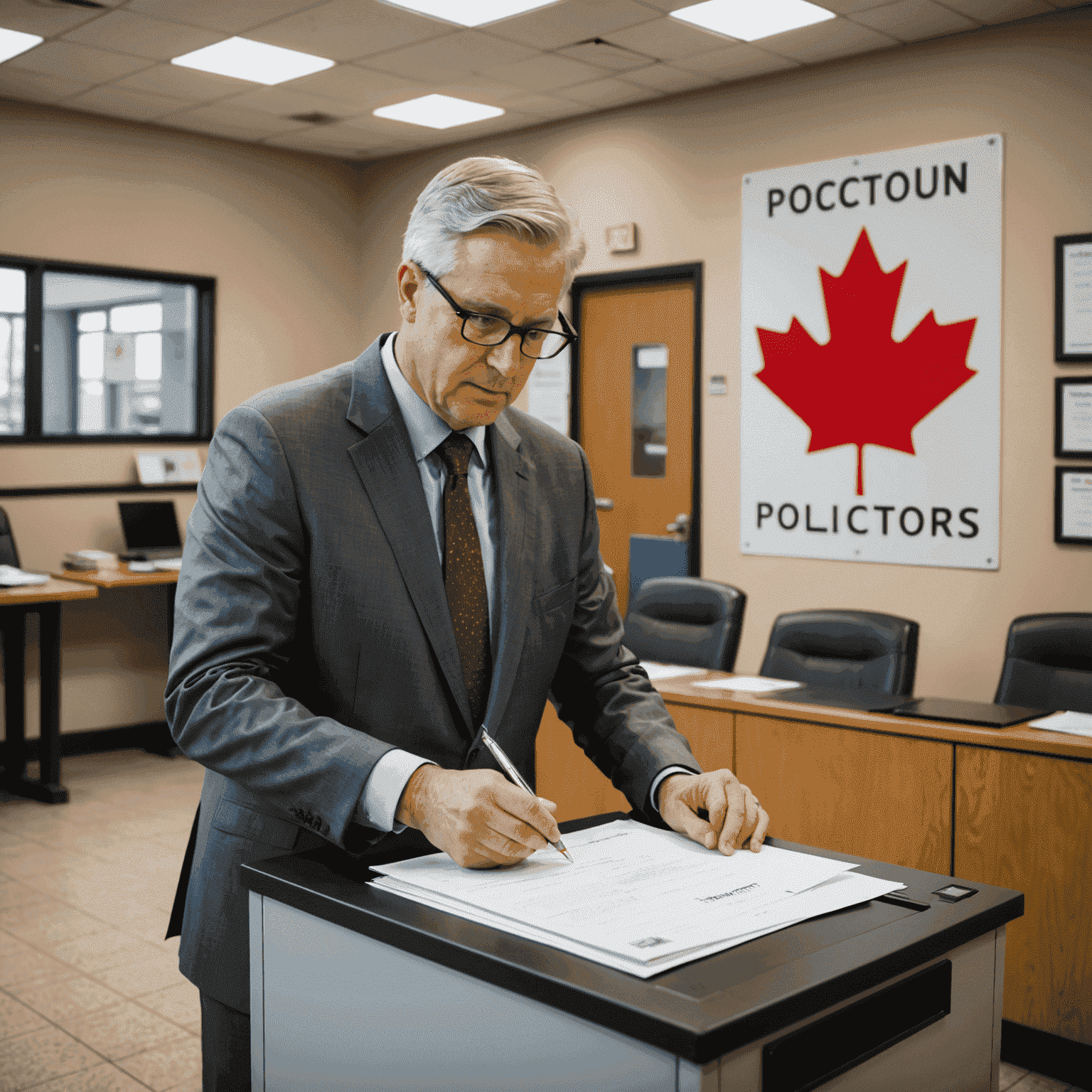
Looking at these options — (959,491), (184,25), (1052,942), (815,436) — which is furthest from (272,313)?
(1052,942)

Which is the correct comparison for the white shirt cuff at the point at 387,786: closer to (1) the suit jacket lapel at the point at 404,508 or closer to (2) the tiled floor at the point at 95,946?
(1) the suit jacket lapel at the point at 404,508

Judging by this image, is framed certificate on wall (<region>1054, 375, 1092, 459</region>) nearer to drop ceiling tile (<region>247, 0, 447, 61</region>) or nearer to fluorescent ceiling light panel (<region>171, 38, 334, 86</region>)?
drop ceiling tile (<region>247, 0, 447, 61</region>)

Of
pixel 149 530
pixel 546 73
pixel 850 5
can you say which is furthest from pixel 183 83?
pixel 850 5

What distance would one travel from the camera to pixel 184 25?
4.33 meters

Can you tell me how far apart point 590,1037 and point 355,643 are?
520 millimetres

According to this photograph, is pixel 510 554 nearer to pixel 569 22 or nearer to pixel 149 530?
pixel 569 22

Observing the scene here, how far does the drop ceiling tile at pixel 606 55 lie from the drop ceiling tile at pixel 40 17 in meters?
1.79

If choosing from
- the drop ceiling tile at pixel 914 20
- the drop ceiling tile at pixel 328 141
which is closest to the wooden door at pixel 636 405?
the drop ceiling tile at pixel 914 20

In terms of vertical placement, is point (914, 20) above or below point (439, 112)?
below

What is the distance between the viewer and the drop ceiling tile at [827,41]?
14.1ft

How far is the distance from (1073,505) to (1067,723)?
1.60 m

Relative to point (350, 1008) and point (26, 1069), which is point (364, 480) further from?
point (26, 1069)

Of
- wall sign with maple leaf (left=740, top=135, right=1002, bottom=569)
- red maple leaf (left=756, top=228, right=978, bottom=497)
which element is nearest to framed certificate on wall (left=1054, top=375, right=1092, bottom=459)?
wall sign with maple leaf (left=740, top=135, right=1002, bottom=569)

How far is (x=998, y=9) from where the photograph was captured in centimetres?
405
